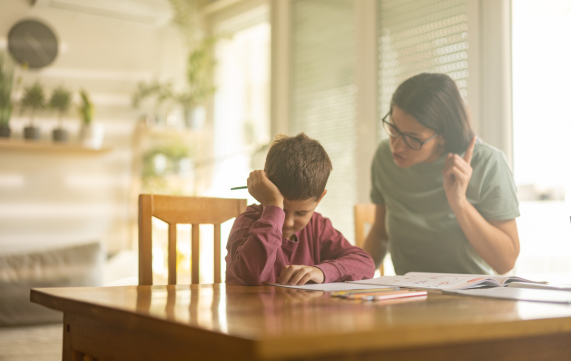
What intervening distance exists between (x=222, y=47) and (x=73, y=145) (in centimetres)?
139

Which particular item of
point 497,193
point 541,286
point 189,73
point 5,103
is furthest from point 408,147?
point 5,103

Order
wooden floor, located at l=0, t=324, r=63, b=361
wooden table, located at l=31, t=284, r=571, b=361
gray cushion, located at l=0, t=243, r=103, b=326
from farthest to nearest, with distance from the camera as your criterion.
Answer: gray cushion, located at l=0, t=243, r=103, b=326 → wooden floor, located at l=0, t=324, r=63, b=361 → wooden table, located at l=31, t=284, r=571, b=361

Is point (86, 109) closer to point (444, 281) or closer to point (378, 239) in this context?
point (378, 239)

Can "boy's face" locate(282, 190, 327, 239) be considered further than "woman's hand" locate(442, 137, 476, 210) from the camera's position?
No

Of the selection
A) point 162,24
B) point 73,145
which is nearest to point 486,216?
point 73,145

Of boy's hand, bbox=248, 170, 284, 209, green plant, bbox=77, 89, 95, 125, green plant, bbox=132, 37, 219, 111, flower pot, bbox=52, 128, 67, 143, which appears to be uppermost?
green plant, bbox=132, 37, 219, 111

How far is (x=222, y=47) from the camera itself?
4.17 meters

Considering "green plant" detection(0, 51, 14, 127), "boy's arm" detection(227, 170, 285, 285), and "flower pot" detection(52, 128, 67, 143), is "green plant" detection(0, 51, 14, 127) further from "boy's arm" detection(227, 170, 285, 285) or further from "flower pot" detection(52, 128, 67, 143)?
"boy's arm" detection(227, 170, 285, 285)

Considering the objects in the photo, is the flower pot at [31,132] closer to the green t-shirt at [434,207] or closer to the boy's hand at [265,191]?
the green t-shirt at [434,207]

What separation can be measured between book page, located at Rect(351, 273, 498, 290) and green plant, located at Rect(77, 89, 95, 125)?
2.97m

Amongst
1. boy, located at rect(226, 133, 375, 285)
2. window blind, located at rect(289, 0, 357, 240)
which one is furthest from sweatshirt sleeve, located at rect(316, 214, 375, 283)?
window blind, located at rect(289, 0, 357, 240)

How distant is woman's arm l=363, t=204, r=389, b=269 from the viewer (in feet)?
5.79

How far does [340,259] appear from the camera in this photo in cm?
121

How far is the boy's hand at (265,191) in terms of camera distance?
1133mm
